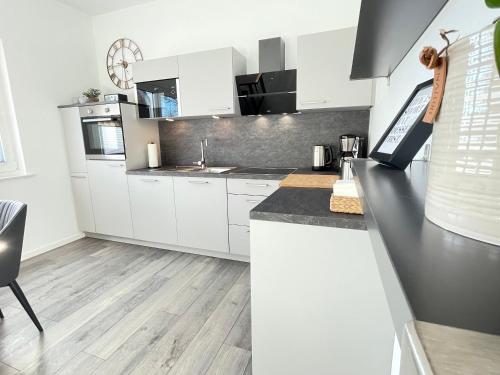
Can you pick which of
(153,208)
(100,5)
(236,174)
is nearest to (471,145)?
(236,174)

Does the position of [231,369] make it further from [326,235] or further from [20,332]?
[20,332]

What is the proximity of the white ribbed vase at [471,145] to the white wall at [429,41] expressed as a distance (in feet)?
1.11

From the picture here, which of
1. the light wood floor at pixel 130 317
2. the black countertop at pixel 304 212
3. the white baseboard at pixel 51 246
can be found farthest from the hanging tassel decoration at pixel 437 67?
the white baseboard at pixel 51 246

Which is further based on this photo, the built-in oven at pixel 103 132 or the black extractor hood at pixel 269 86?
the built-in oven at pixel 103 132

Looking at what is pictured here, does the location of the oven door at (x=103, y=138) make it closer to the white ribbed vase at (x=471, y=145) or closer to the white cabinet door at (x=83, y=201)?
the white cabinet door at (x=83, y=201)

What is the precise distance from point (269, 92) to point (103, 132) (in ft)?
6.75

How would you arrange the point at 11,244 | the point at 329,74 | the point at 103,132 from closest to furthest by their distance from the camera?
the point at 11,244
the point at 329,74
the point at 103,132

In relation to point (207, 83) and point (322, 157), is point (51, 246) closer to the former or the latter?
point (207, 83)

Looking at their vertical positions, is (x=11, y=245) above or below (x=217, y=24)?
below

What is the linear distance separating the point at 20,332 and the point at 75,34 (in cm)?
348

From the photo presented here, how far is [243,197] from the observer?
2.55 meters

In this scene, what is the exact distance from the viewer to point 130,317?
73.0 inches

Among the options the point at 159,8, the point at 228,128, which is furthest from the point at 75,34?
the point at 228,128

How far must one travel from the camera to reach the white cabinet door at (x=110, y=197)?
3.05m
